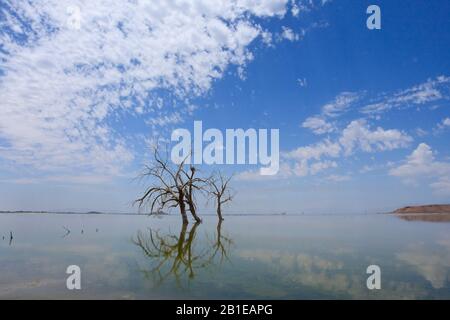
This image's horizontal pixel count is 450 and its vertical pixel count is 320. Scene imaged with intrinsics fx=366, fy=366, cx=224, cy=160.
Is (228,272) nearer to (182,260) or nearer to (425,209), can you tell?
(182,260)

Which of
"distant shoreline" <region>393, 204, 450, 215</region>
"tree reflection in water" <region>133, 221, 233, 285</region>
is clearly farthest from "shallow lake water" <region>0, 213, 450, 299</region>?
"distant shoreline" <region>393, 204, 450, 215</region>

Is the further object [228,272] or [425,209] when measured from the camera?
[425,209]

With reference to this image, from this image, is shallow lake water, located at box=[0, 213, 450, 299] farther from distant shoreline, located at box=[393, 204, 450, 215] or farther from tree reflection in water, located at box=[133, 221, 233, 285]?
distant shoreline, located at box=[393, 204, 450, 215]

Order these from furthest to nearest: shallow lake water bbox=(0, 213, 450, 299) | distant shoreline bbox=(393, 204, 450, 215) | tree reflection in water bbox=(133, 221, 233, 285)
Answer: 1. distant shoreline bbox=(393, 204, 450, 215)
2. tree reflection in water bbox=(133, 221, 233, 285)
3. shallow lake water bbox=(0, 213, 450, 299)

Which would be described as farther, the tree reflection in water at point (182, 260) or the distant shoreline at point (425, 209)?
the distant shoreline at point (425, 209)

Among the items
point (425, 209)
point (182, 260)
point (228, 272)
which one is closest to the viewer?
point (228, 272)

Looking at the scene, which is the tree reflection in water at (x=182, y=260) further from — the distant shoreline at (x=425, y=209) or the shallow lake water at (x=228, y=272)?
the distant shoreline at (x=425, y=209)

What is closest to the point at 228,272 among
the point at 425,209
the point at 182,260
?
the point at 182,260

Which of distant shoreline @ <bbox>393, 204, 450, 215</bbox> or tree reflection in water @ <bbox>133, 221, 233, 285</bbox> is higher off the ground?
tree reflection in water @ <bbox>133, 221, 233, 285</bbox>

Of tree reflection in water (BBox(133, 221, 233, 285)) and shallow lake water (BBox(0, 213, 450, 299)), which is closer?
shallow lake water (BBox(0, 213, 450, 299))

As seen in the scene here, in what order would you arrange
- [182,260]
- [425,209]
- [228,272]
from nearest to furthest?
[228,272]
[182,260]
[425,209]

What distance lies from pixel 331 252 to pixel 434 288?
5434 mm

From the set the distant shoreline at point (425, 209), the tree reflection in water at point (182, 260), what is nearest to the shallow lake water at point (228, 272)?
the tree reflection in water at point (182, 260)
